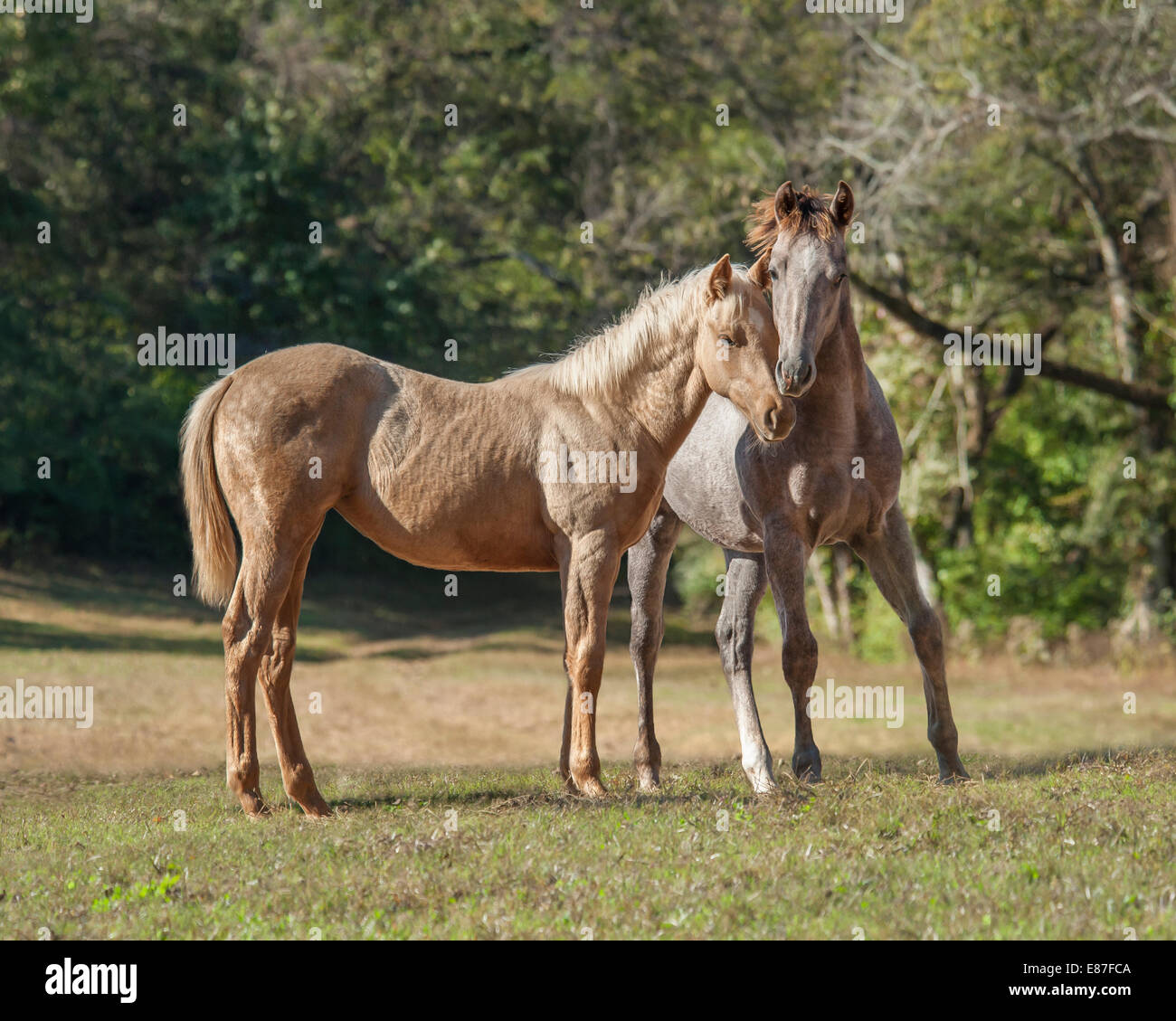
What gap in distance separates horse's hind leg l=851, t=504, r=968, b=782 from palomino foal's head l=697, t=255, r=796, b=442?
4.78 feet

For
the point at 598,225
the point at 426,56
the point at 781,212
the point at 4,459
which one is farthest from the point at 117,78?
the point at 781,212

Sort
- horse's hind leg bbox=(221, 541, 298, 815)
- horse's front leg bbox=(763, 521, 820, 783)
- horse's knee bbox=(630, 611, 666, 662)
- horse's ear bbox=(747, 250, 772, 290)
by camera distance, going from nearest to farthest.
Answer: horse's hind leg bbox=(221, 541, 298, 815) → horse's ear bbox=(747, 250, 772, 290) → horse's front leg bbox=(763, 521, 820, 783) → horse's knee bbox=(630, 611, 666, 662)

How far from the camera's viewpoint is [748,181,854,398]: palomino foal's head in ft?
22.5

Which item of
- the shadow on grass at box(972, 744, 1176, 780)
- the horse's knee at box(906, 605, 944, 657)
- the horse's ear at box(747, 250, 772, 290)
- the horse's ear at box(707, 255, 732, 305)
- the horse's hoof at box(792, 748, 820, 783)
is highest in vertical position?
the horse's ear at box(747, 250, 772, 290)

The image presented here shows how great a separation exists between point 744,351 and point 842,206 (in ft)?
4.17

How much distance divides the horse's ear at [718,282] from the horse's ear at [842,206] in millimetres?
926

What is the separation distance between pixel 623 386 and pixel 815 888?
3148 millimetres

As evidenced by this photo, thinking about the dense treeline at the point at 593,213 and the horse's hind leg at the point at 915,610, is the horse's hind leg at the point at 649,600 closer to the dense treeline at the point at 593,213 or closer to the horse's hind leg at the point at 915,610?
the horse's hind leg at the point at 915,610

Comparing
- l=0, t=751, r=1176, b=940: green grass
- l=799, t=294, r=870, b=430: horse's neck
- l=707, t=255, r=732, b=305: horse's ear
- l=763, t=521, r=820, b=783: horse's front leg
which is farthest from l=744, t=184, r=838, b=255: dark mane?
l=0, t=751, r=1176, b=940: green grass

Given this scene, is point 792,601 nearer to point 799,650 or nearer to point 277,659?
point 799,650

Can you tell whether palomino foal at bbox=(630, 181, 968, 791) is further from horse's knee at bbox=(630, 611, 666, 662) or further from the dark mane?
horse's knee at bbox=(630, 611, 666, 662)

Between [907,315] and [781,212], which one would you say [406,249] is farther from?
[781,212]

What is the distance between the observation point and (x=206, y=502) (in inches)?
294

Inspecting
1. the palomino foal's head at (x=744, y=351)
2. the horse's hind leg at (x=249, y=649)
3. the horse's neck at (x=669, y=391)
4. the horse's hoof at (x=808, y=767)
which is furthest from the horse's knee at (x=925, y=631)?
the horse's hind leg at (x=249, y=649)
